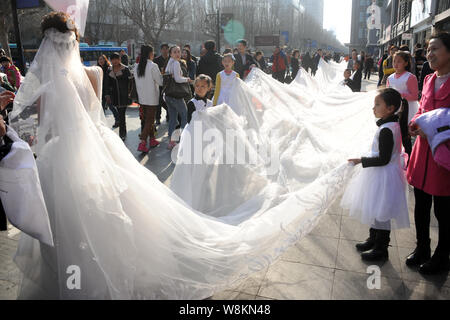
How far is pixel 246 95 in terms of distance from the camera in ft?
19.1

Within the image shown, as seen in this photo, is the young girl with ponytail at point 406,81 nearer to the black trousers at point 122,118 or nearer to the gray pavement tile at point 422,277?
the gray pavement tile at point 422,277

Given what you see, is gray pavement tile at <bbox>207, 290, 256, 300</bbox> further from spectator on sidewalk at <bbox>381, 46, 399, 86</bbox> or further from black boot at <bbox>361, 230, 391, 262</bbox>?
spectator on sidewalk at <bbox>381, 46, 399, 86</bbox>

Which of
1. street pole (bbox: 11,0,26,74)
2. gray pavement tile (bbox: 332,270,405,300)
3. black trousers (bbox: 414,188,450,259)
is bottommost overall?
gray pavement tile (bbox: 332,270,405,300)

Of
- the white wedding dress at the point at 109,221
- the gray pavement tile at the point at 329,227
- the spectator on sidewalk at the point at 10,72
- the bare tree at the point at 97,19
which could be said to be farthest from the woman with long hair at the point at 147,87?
the bare tree at the point at 97,19

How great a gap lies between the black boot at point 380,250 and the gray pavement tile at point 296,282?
16.3 inches

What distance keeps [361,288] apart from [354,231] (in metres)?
Result: 1.09

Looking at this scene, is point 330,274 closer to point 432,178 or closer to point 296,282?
point 296,282

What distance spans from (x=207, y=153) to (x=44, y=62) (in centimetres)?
221

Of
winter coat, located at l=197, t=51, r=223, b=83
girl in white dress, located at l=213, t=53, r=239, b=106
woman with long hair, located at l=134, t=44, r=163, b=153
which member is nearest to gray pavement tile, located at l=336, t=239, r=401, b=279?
girl in white dress, located at l=213, t=53, r=239, b=106

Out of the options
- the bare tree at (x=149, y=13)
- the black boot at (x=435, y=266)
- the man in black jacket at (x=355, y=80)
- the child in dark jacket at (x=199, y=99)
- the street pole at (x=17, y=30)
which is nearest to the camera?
the black boot at (x=435, y=266)

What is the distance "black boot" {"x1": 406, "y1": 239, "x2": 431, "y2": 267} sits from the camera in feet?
10.2

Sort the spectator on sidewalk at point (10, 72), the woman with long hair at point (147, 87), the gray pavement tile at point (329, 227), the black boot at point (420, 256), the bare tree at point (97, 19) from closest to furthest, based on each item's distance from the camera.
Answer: the black boot at point (420, 256) → the gray pavement tile at point (329, 227) → the woman with long hair at point (147, 87) → the spectator on sidewalk at point (10, 72) → the bare tree at point (97, 19)

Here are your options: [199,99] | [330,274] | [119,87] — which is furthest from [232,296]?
[119,87]

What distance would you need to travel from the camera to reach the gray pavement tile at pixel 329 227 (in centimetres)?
376
